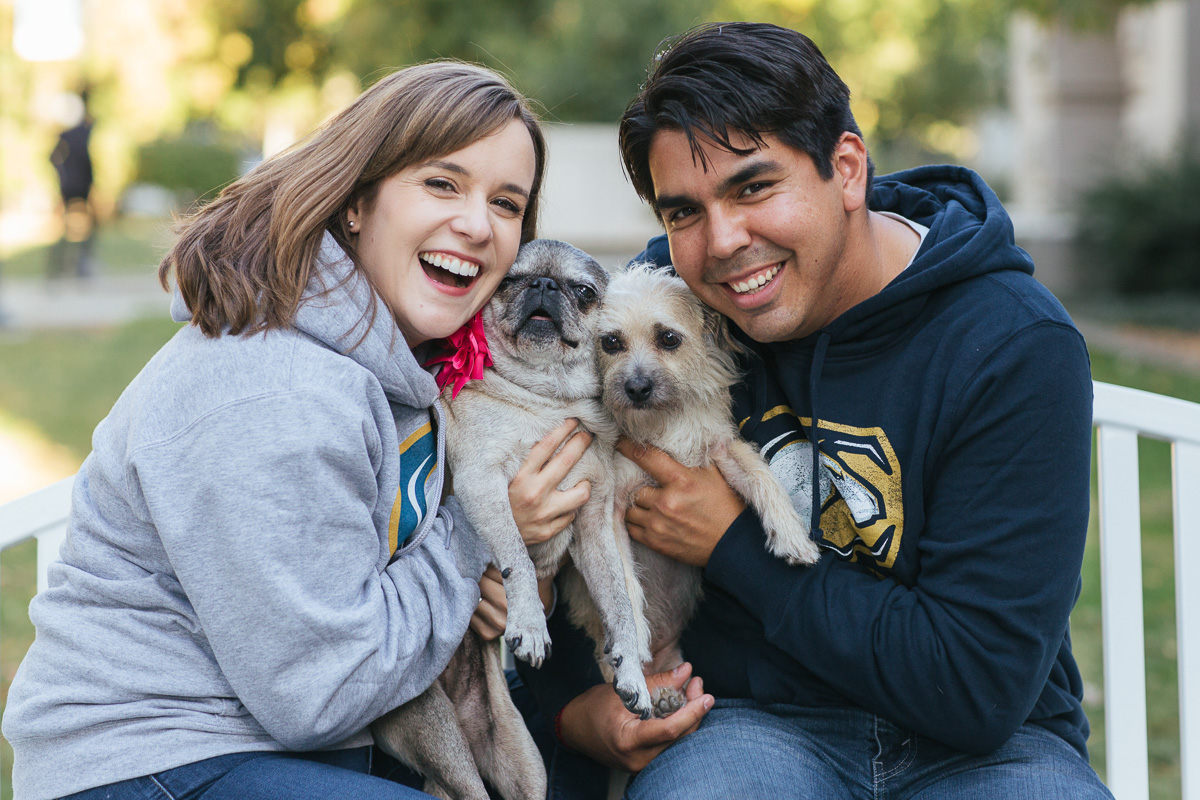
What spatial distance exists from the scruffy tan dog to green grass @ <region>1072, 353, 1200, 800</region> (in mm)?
2131

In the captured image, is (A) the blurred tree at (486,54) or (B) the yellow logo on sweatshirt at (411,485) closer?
(B) the yellow logo on sweatshirt at (411,485)

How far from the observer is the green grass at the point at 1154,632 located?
3.96m

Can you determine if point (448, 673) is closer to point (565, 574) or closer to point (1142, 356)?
point (565, 574)

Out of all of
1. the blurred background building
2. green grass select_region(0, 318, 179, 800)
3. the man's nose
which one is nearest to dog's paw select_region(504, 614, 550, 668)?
the man's nose

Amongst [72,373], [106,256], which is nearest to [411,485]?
[72,373]

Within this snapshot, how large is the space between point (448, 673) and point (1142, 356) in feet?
28.9

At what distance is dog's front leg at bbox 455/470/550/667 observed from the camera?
2613 millimetres

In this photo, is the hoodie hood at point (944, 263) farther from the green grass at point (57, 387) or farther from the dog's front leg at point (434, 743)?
the green grass at point (57, 387)

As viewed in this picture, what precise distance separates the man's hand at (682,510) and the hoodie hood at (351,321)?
0.81 meters

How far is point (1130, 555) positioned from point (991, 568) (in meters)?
0.77

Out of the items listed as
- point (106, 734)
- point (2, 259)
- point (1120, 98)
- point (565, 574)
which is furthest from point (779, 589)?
point (2, 259)

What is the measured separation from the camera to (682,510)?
111 inches

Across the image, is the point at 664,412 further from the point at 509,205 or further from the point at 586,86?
the point at 586,86

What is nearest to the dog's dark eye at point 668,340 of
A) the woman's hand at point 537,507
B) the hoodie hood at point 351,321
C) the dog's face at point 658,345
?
the dog's face at point 658,345
